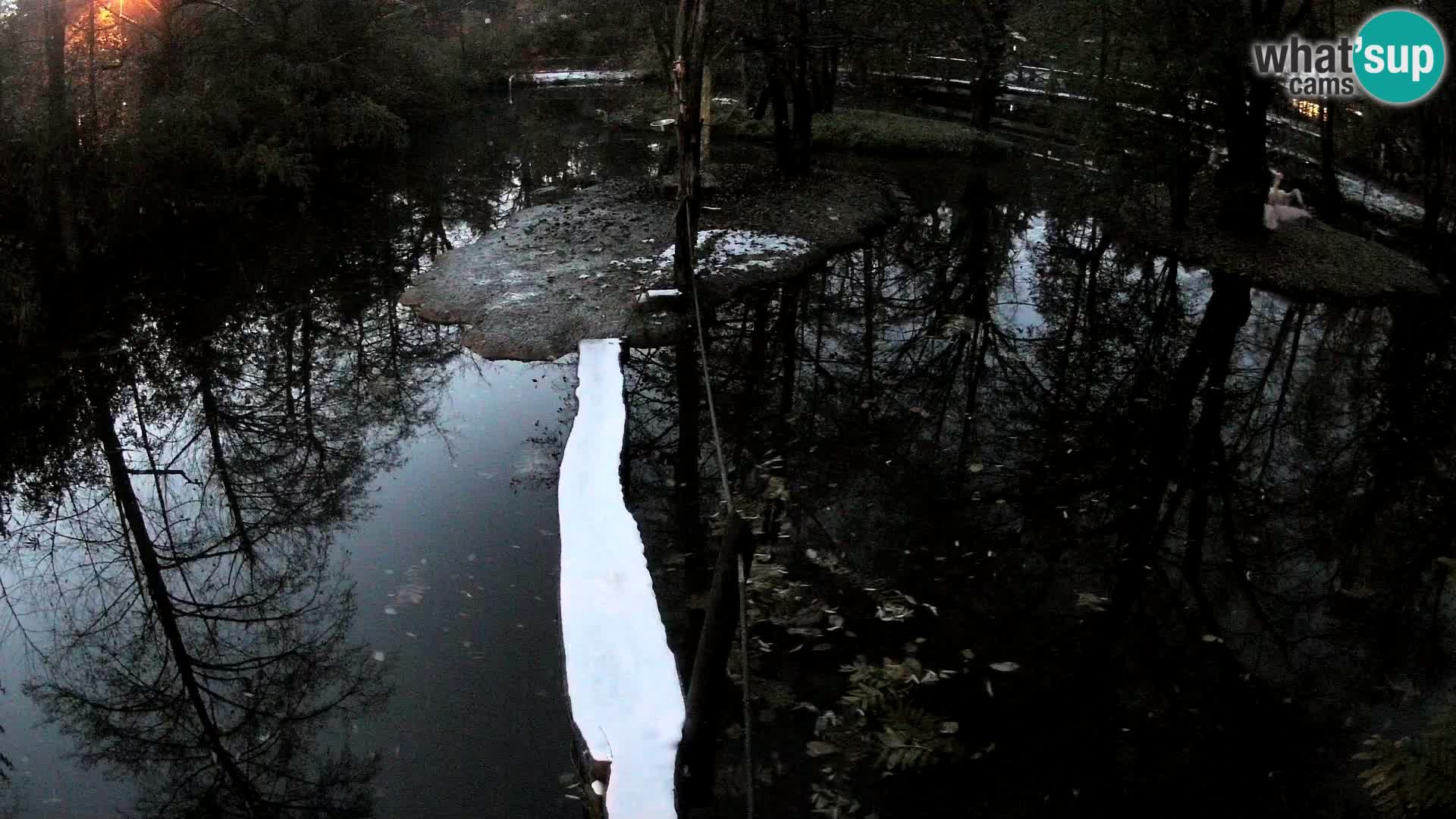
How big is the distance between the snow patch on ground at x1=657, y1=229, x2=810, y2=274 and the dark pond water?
1.02m

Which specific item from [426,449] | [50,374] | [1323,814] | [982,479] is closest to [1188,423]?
[982,479]

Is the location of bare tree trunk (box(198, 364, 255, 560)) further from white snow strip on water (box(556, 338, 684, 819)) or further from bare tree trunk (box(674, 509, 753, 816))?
bare tree trunk (box(674, 509, 753, 816))

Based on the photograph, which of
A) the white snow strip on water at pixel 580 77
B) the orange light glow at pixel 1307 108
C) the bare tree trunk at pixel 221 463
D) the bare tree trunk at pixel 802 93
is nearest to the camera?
the bare tree trunk at pixel 221 463

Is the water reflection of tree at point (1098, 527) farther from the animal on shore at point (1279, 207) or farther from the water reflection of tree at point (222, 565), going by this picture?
the water reflection of tree at point (222, 565)

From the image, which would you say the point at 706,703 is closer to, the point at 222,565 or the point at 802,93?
the point at 222,565

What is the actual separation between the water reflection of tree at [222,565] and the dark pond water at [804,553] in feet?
0.09

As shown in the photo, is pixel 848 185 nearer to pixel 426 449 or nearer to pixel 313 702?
pixel 426 449

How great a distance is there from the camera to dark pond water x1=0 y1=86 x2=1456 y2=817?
15.9 feet

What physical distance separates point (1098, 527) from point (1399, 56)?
1072cm

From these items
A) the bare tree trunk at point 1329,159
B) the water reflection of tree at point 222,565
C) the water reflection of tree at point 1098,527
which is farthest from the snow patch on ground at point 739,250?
the bare tree trunk at point 1329,159

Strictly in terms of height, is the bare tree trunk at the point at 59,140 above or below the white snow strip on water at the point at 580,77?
below

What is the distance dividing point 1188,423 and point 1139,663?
155 inches

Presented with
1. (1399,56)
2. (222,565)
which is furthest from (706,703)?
(1399,56)

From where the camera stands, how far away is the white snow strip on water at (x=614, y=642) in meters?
4.30
